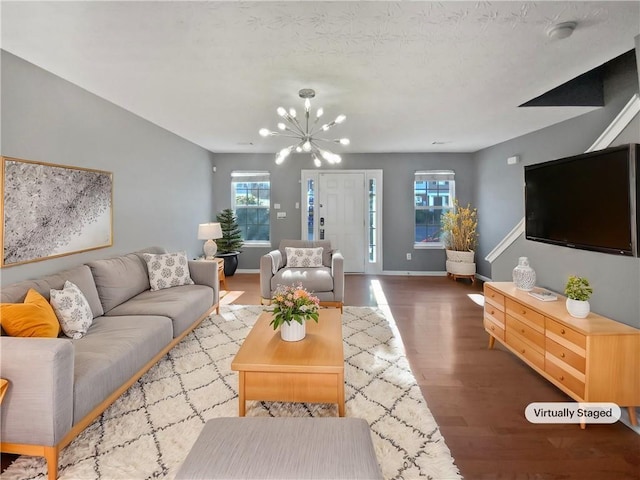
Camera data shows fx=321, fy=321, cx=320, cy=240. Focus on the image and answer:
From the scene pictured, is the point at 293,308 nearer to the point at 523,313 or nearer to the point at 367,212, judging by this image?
the point at 523,313

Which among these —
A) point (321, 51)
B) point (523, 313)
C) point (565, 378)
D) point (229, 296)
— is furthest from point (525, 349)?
point (229, 296)

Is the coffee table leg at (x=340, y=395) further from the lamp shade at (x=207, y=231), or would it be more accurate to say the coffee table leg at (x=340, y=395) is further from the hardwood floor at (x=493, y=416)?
the lamp shade at (x=207, y=231)

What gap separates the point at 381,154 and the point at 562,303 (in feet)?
15.0

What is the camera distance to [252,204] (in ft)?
21.9

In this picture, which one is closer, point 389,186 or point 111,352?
point 111,352

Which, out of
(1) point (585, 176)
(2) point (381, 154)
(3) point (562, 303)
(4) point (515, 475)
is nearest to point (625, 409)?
(3) point (562, 303)

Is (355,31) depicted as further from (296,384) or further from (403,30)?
(296,384)

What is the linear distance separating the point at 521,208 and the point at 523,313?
282 centimetres

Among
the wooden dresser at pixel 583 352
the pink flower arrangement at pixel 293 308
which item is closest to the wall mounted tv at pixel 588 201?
the wooden dresser at pixel 583 352

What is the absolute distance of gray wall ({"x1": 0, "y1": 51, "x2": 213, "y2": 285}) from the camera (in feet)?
7.83

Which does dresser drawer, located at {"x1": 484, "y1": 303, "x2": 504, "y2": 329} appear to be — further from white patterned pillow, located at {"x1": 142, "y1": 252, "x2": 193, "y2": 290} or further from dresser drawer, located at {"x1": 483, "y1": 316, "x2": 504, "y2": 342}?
white patterned pillow, located at {"x1": 142, "y1": 252, "x2": 193, "y2": 290}

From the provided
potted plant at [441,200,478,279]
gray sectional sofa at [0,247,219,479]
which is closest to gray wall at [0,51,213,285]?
gray sectional sofa at [0,247,219,479]

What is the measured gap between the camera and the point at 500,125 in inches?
165

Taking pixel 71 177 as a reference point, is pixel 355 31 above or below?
A: above
